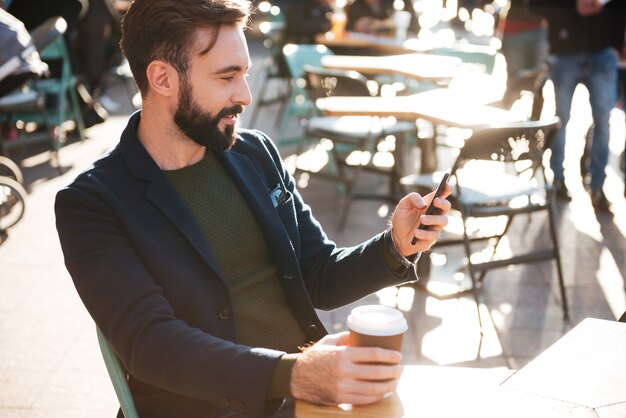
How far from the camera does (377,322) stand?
1087mm

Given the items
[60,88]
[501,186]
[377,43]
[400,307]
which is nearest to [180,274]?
[400,307]

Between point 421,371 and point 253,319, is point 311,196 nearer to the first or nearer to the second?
point 253,319

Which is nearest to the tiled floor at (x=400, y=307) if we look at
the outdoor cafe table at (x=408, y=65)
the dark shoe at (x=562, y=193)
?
the dark shoe at (x=562, y=193)

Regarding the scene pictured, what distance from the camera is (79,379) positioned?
3035 mm

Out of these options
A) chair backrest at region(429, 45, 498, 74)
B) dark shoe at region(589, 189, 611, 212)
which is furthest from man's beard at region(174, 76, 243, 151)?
chair backrest at region(429, 45, 498, 74)

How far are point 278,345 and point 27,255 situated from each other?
10.3 feet

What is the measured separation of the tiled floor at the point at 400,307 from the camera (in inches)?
119

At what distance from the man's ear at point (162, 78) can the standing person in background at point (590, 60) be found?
160 inches

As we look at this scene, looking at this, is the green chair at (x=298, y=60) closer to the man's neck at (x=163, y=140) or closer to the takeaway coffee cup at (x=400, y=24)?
the takeaway coffee cup at (x=400, y=24)

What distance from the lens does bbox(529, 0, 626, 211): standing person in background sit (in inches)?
204

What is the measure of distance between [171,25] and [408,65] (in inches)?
164

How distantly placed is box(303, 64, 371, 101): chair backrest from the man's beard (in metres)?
3.26

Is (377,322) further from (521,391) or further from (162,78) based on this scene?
(162,78)

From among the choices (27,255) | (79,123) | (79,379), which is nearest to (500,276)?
(79,379)
